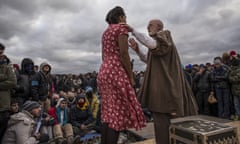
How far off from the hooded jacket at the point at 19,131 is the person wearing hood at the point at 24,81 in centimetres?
58

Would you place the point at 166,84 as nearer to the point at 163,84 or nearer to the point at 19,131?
the point at 163,84

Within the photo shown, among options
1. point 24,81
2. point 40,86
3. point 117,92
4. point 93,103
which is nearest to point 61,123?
point 93,103

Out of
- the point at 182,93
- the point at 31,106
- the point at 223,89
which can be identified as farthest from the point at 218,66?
the point at 31,106

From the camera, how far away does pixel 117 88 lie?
1.54m

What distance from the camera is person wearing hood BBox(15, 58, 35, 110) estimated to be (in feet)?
9.45

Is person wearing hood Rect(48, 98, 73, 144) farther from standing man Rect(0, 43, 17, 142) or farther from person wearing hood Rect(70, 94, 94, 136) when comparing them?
standing man Rect(0, 43, 17, 142)

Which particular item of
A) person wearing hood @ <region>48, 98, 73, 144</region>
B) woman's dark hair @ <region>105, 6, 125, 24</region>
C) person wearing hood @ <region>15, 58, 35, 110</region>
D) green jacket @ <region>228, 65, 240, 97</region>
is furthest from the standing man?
green jacket @ <region>228, 65, 240, 97</region>

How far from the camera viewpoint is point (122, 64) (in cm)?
158

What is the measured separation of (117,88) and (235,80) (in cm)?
364

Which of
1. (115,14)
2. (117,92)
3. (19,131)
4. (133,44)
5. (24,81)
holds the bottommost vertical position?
(19,131)

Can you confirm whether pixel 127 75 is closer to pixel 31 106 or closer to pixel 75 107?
pixel 31 106

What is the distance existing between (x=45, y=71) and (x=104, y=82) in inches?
94.8

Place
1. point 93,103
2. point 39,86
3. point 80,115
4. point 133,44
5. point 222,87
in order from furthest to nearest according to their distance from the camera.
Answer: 1. point 93,103
2. point 222,87
3. point 80,115
4. point 39,86
5. point 133,44

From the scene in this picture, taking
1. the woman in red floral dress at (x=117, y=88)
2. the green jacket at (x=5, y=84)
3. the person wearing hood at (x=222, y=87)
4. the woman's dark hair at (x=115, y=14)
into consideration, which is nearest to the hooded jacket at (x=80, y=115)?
the green jacket at (x=5, y=84)
